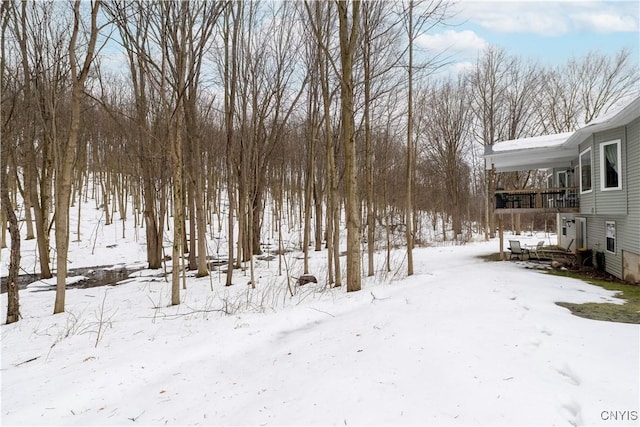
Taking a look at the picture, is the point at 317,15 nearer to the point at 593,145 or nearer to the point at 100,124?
the point at 593,145

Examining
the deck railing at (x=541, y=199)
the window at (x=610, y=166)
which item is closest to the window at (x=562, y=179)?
the deck railing at (x=541, y=199)

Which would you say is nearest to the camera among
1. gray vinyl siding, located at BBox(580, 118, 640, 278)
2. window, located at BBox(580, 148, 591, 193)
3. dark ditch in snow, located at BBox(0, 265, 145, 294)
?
gray vinyl siding, located at BBox(580, 118, 640, 278)

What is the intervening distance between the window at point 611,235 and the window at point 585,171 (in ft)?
4.56

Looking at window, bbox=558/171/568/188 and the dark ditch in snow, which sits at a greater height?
window, bbox=558/171/568/188

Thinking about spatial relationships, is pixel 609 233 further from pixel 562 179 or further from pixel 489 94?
pixel 489 94

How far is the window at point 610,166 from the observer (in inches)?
391

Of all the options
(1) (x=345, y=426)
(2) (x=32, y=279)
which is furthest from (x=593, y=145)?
(2) (x=32, y=279)

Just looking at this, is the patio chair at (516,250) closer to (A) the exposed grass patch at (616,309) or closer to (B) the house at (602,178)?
(B) the house at (602,178)

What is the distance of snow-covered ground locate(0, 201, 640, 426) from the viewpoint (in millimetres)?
3127

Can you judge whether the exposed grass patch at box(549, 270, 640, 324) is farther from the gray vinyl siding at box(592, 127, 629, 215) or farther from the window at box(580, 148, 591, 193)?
the window at box(580, 148, 591, 193)

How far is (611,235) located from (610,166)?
7.53 ft

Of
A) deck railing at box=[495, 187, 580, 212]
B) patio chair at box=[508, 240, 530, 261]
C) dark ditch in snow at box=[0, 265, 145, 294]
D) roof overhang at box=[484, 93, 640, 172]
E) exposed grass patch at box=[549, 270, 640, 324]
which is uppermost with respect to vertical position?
roof overhang at box=[484, 93, 640, 172]

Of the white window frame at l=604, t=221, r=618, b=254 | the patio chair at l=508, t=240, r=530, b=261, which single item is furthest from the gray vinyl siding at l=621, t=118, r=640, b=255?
the patio chair at l=508, t=240, r=530, b=261

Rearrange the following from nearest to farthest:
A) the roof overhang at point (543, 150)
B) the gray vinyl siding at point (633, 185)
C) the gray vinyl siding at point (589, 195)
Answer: the gray vinyl siding at point (633, 185) → the roof overhang at point (543, 150) → the gray vinyl siding at point (589, 195)
